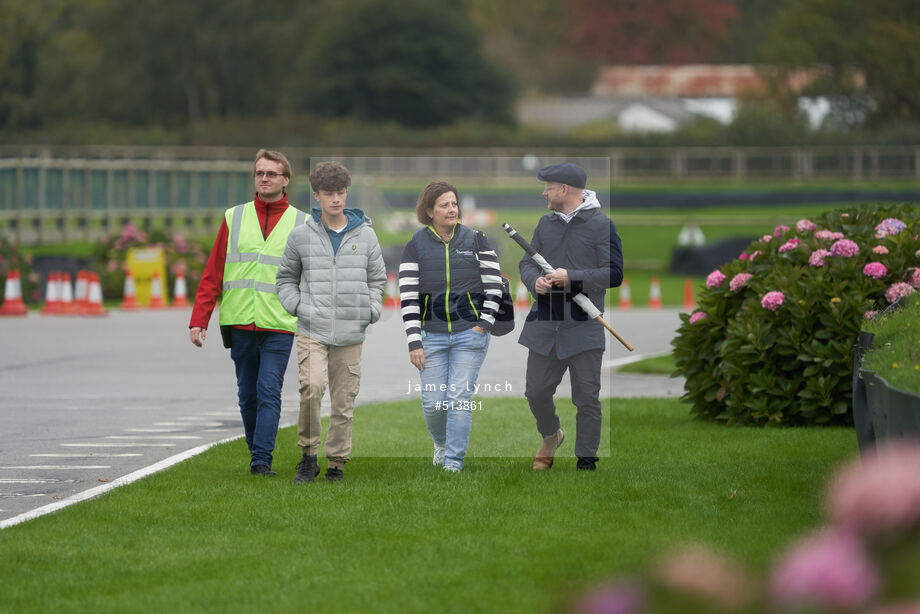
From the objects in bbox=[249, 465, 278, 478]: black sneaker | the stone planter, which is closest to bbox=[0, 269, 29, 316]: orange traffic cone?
bbox=[249, 465, 278, 478]: black sneaker

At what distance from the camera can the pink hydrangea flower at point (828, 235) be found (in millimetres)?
12000

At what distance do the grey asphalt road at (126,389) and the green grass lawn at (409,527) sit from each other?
0.55m

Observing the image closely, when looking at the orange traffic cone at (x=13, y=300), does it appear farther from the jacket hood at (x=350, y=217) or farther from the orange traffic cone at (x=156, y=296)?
the jacket hood at (x=350, y=217)

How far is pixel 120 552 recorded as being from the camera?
7.00 metres

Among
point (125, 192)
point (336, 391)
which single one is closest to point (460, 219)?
point (336, 391)

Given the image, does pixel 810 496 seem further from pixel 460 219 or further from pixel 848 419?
pixel 848 419

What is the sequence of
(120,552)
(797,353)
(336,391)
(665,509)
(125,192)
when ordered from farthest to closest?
(125,192)
(797,353)
(336,391)
(665,509)
(120,552)

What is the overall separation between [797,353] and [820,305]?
382mm

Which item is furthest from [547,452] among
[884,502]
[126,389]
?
[884,502]

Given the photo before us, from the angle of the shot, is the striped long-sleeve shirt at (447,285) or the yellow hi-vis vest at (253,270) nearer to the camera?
the striped long-sleeve shirt at (447,285)

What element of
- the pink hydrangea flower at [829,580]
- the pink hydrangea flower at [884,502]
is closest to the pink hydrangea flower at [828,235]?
the pink hydrangea flower at [884,502]

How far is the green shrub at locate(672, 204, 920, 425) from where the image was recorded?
11547 millimetres

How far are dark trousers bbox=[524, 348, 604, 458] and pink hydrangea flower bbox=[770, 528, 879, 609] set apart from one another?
6.42m

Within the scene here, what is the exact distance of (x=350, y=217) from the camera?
9.20 m
